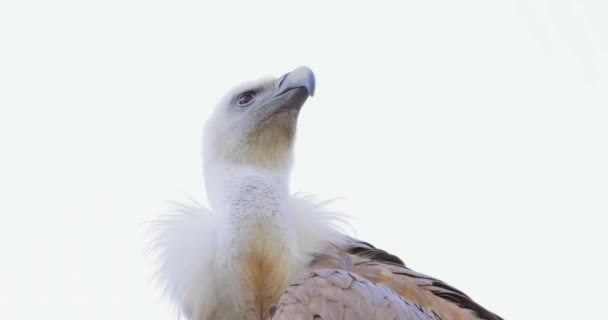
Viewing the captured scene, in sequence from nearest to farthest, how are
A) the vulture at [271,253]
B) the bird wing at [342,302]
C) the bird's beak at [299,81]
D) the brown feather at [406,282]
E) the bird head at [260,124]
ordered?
the bird wing at [342,302]
the vulture at [271,253]
the brown feather at [406,282]
the bird's beak at [299,81]
the bird head at [260,124]

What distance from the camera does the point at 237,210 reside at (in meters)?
6.11

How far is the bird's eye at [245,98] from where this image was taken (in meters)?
6.93

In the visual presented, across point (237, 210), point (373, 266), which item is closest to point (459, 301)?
point (373, 266)

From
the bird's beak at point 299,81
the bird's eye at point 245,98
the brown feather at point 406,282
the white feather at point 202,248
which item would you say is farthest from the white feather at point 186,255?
the bird's beak at point 299,81

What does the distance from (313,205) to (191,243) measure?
0.80m

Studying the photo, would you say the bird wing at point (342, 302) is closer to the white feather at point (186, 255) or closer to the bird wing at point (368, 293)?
the bird wing at point (368, 293)

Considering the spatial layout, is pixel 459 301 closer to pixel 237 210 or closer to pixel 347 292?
pixel 347 292

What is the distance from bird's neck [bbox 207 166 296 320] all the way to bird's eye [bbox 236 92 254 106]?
0.79 meters

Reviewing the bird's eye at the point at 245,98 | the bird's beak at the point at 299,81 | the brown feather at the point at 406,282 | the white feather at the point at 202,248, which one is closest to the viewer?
the brown feather at the point at 406,282

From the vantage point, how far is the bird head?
6633 millimetres

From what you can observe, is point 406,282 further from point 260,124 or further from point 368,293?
point 260,124

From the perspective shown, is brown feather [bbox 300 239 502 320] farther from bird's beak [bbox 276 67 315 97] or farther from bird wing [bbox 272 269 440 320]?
bird's beak [bbox 276 67 315 97]

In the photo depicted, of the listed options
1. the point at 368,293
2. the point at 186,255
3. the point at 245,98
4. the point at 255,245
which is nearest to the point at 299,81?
the point at 245,98

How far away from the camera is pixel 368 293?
5.47 metres
